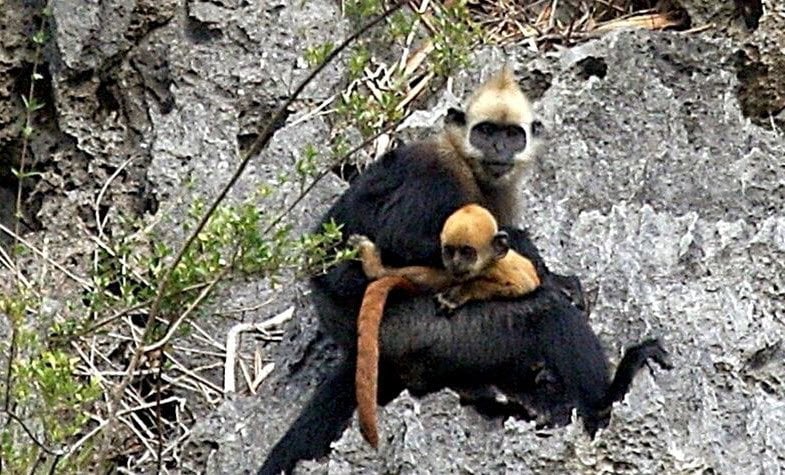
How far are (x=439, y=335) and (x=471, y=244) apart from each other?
0.27 metres

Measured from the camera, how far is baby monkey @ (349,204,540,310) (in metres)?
4.77

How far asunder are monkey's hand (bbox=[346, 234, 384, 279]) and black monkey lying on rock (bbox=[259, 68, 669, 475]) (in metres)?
0.02

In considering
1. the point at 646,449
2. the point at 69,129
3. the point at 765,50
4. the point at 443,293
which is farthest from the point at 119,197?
the point at 646,449

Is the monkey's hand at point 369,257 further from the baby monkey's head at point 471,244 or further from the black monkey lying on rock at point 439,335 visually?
the baby monkey's head at point 471,244

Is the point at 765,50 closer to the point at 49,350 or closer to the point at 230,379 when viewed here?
the point at 230,379

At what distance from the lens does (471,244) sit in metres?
4.75

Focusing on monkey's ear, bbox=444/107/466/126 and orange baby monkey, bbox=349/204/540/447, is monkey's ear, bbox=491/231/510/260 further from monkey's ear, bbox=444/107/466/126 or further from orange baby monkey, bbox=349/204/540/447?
monkey's ear, bbox=444/107/466/126

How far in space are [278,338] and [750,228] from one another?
138cm

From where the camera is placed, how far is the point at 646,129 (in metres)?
6.11

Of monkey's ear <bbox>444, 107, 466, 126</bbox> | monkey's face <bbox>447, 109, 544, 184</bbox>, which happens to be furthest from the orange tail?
monkey's ear <bbox>444, 107, 466, 126</bbox>

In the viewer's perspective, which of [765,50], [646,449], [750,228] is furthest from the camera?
[765,50]

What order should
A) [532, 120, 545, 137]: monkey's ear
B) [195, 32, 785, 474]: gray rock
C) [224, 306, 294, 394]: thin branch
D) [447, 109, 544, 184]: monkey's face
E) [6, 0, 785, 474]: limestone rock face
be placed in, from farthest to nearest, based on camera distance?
[224, 306, 294, 394]: thin branch → [532, 120, 545, 137]: monkey's ear → [447, 109, 544, 184]: monkey's face → [6, 0, 785, 474]: limestone rock face → [195, 32, 785, 474]: gray rock

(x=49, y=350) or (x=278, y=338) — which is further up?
(x=49, y=350)

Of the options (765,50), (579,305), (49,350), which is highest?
(49,350)
